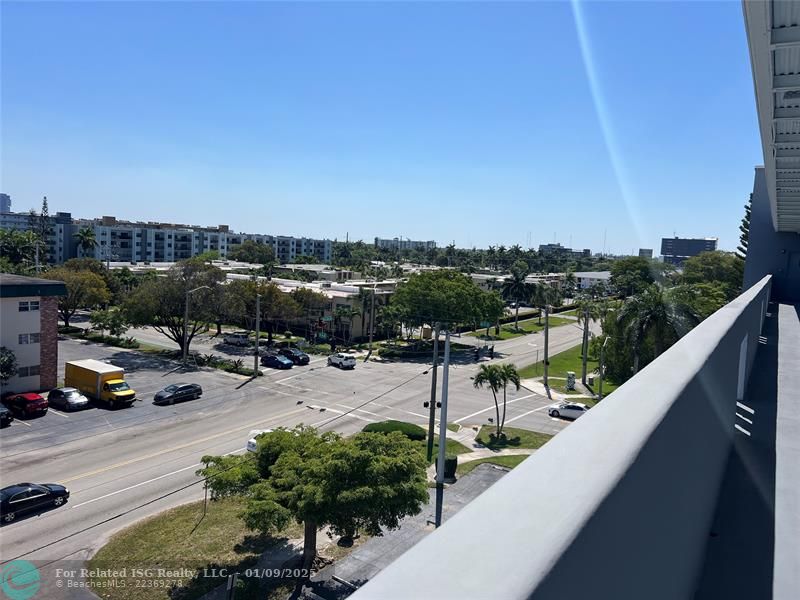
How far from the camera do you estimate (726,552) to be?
311 cm

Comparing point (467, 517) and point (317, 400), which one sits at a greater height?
point (467, 517)

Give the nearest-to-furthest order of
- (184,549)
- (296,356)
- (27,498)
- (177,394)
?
1. (184,549)
2. (27,498)
3. (177,394)
4. (296,356)

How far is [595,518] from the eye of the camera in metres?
1.23

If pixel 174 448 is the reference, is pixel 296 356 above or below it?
Result: above

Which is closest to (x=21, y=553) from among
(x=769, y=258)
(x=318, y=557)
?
(x=318, y=557)

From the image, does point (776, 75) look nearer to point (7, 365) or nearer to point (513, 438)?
point (513, 438)

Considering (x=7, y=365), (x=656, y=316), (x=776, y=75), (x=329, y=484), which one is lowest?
(x=7, y=365)

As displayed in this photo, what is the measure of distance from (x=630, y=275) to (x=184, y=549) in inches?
3187

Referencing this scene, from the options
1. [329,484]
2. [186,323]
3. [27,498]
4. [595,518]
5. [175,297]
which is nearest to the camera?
[595,518]

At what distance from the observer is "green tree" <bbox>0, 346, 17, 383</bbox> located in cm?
2722

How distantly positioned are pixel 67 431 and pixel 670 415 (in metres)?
26.1

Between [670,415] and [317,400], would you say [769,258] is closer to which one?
[317,400]

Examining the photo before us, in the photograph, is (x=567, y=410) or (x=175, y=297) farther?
(x=175, y=297)

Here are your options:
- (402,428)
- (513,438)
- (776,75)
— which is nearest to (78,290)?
(402,428)
